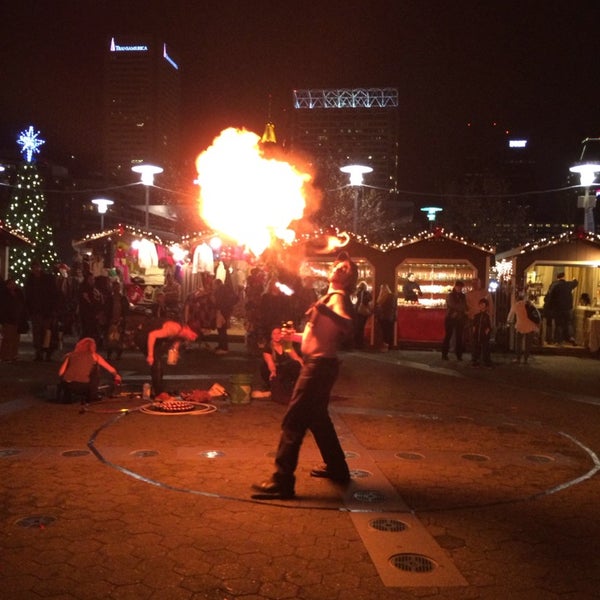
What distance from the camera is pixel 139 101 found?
12862 centimetres

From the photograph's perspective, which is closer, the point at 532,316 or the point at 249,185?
the point at 249,185

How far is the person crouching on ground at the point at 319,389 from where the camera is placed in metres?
5.22

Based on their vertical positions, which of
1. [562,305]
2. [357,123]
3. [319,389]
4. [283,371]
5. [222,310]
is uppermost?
[357,123]

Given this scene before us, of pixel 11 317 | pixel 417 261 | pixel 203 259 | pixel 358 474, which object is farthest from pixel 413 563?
pixel 203 259

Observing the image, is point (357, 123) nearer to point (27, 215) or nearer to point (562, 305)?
point (27, 215)

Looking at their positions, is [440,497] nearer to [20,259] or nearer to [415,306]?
[415,306]

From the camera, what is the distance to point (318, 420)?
5422 mm

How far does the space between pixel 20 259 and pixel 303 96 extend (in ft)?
110

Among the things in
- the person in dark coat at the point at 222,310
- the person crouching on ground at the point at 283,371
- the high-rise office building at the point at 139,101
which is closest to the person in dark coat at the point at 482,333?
the person in dark coat at the point at 222,310

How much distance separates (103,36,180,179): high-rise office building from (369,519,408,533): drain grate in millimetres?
116103

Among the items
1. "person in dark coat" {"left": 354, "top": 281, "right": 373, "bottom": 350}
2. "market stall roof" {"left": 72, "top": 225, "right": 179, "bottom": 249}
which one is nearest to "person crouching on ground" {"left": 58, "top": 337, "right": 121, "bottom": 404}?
"person in dark coat" {"left": 354, "top": 281, "right": 373, "bottom": 350}

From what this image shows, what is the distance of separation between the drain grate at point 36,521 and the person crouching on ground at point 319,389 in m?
1.68

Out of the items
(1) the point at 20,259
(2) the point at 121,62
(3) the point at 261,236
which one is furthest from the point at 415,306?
(2) the point at 121,62

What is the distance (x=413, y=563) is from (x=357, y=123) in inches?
2362
